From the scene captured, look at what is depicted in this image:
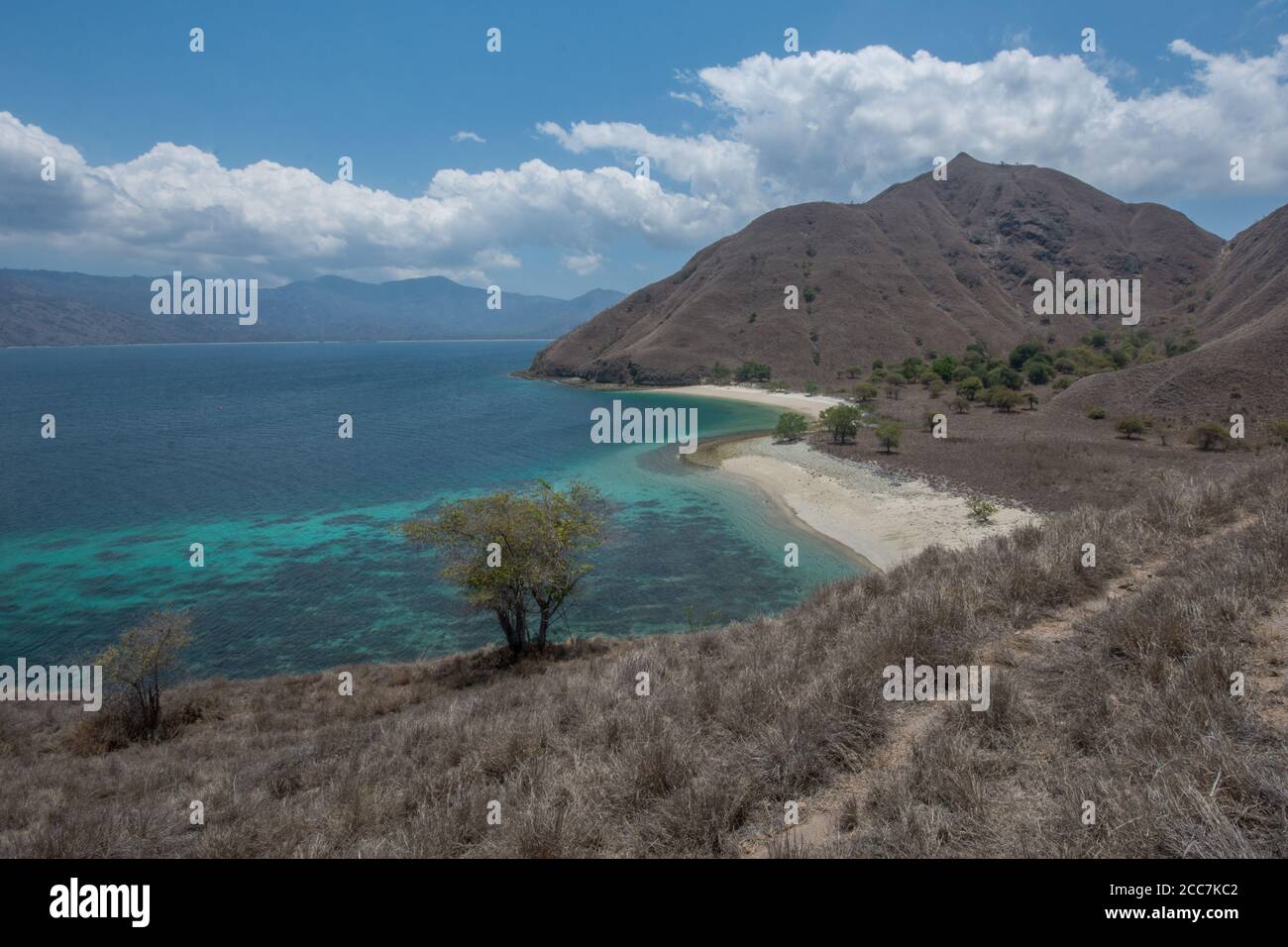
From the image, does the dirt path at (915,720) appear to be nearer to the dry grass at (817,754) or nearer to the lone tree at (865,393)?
the dry grass at (817,754)

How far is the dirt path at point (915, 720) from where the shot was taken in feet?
15.3

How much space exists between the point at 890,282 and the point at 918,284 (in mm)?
6945

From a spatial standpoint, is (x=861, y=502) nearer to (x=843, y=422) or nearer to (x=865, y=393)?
(x=843, y=422)

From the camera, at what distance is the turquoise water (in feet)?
72.1

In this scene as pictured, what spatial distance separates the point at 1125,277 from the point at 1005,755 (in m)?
181

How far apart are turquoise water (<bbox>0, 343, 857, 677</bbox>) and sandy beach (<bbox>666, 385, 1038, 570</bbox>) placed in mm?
1857

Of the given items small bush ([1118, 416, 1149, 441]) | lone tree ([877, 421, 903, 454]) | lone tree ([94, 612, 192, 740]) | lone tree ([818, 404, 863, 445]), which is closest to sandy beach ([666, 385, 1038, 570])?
lone tree ([818, 404, 863, 445])

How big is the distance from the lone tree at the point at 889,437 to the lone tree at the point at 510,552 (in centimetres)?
3452

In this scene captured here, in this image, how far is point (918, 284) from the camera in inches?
5103

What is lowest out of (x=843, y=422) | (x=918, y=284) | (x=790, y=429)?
(x=790, y=429)

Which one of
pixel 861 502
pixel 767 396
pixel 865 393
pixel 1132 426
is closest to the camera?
pixel 861 502

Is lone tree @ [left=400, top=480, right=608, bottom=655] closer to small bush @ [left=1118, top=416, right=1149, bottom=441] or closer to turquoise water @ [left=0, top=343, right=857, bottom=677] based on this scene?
turquoise water @ [left=0, top=343, right=857, bottom=677]

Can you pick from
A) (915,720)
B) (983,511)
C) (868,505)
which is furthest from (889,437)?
(915,720)
